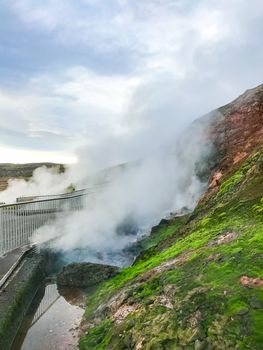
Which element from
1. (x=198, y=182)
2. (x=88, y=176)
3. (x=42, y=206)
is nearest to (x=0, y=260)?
(x=42, y=206)

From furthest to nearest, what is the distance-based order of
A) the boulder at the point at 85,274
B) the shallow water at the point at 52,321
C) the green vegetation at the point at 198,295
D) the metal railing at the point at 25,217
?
the metal railing at the point at 25,217 → the boulder at the point at 85,274 → the shallow water at the point at 52,321 → the green vegetation at the point at 198,295

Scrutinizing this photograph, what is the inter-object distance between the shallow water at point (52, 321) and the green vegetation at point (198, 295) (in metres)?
0.70

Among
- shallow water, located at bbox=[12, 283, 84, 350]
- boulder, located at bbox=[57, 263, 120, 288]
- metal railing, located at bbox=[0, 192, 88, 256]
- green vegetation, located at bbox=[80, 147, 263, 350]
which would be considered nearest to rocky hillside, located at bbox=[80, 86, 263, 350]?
green vegetation, located at bbox=[80, 147, 263, 350]

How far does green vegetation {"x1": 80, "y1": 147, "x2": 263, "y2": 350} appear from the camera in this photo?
351 inches

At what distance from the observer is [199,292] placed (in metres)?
10.2

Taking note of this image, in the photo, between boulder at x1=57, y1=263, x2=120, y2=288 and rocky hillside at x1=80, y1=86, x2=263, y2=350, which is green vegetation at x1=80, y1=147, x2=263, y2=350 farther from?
boulder at x1=57, y1=263, x2=120, y2=288

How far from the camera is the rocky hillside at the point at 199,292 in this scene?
29.4 feet

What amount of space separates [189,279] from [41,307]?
8.41m

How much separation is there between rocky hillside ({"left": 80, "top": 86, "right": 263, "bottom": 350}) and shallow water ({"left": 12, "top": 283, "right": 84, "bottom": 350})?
21.9 inches

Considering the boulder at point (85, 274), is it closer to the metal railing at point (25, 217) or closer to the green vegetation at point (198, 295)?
the green vegetation at point (198, 295)

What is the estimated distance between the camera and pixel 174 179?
107 ft

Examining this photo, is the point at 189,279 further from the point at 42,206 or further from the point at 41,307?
the point at 42,206

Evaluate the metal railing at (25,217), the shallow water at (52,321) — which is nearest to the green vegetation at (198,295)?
the shallow water at (52,321)

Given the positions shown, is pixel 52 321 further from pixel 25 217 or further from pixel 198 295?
pixel 25 217
